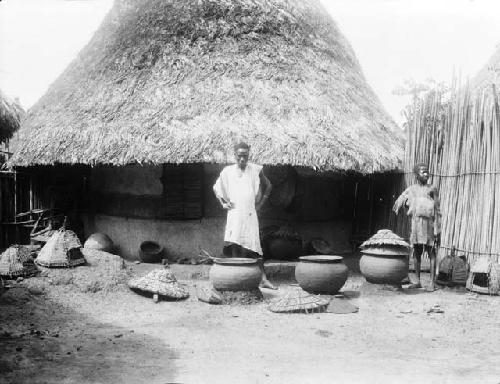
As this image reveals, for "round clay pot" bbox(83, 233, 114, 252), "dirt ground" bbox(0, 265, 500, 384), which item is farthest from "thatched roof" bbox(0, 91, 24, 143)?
"round clay pot" bbox(83, 233, 114, 252)

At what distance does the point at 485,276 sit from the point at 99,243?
5.77m

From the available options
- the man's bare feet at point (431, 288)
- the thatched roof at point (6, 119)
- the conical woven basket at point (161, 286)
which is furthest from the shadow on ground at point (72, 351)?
the man's bare feet at point (431, 288)

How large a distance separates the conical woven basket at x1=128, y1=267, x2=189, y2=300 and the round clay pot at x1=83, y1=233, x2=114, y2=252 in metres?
2.45

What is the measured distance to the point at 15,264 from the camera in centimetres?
712

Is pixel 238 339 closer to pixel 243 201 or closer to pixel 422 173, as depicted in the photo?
pixel 243 201

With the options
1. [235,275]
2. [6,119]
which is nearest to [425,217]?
[235,275]

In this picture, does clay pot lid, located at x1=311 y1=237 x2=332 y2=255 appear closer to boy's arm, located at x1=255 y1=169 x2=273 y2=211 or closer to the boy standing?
the boy standing

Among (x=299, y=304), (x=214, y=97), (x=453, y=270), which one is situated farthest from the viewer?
(x=214, y=97)

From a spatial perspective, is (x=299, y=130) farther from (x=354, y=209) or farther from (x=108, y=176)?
(x=108, y=176)

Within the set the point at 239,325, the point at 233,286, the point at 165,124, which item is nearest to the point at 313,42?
the point at 165,124

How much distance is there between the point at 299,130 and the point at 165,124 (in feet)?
6.37

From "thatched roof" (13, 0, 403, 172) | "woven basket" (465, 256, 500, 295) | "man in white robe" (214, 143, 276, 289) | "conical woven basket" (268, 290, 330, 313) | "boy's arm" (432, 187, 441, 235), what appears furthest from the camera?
"thatched roof" (13, 0, 403, 172)

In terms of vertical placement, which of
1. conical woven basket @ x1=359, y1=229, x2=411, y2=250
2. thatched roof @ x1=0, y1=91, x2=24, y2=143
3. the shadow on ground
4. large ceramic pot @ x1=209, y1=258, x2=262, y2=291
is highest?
thatched roof @ x1=0, y1=91, x2=24, y2=143

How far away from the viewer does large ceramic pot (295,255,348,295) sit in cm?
648
